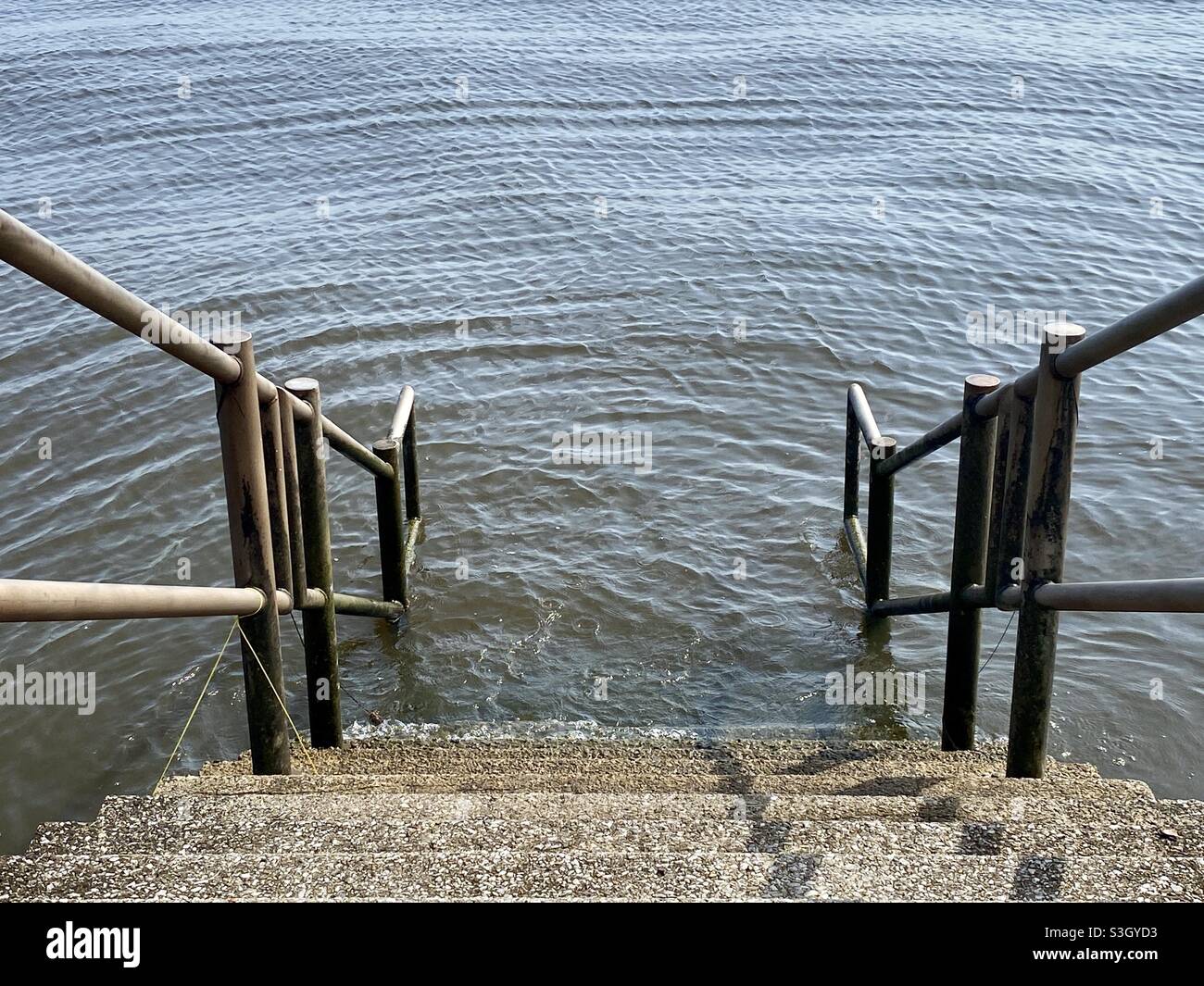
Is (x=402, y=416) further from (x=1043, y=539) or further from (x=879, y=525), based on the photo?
(x=1043, y=539)

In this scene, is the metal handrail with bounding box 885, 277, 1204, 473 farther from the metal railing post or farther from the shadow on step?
the metal railing post

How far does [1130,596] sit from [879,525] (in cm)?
355

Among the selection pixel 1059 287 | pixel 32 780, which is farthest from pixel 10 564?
pixel 1059 287

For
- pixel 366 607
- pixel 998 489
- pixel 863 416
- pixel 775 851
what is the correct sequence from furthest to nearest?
pixel 863 416
pixel 366 607
pixel 998 489
pixel 775 851

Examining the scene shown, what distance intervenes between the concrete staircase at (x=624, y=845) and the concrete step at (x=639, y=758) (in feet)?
1.66

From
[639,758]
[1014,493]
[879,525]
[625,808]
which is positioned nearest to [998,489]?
[1014,493]

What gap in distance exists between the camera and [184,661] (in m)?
6.64

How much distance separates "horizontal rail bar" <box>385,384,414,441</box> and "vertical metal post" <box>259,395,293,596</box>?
241 cm

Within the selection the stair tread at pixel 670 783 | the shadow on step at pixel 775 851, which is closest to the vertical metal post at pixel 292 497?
the stair tread at pixel 670 783

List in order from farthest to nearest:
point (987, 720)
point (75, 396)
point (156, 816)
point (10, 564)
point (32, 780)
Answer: point (75, 396), point (10, 564), point (987, 720), point (32, 780), point (156, 816)

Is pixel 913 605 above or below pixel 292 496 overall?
below

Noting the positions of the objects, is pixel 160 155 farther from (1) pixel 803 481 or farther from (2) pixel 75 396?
(1) pixel 803 481

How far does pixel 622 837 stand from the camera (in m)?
3.00
